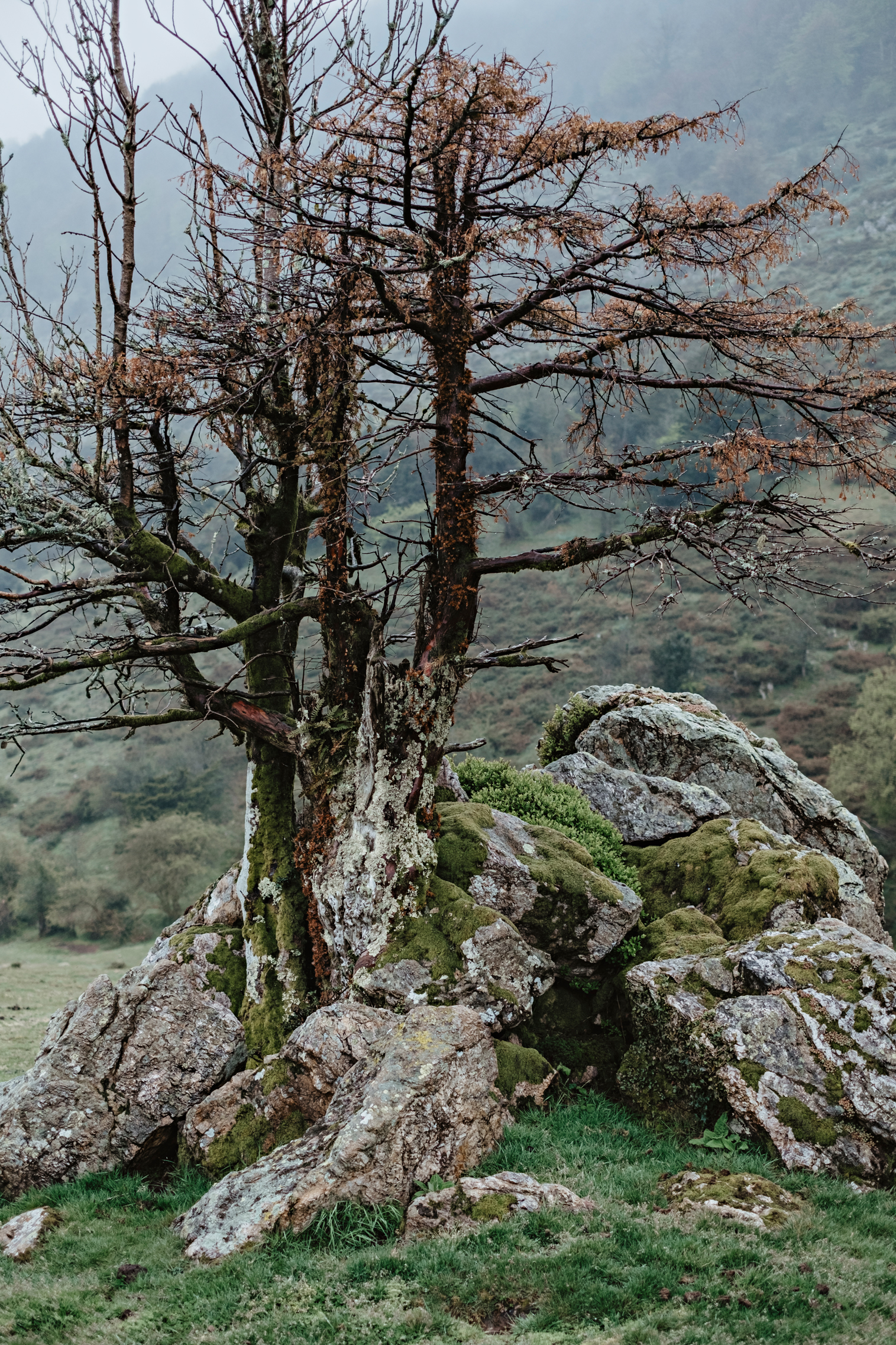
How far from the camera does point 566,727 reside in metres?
15.6

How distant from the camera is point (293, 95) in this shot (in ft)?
33.5

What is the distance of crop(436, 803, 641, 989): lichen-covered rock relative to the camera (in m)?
9.23

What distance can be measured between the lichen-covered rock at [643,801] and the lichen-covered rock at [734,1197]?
20.1 feet

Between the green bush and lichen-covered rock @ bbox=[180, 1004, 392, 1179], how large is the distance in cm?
417

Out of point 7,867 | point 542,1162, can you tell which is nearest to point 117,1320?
point 542,1162

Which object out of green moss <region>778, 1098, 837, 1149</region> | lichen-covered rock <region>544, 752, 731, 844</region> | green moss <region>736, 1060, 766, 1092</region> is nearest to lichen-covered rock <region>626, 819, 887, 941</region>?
lichen-covered rock <region>544, 752, 731, 844</region>

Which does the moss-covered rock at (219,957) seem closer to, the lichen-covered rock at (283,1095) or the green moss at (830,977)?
the lichen-covered rock at (283,1095)

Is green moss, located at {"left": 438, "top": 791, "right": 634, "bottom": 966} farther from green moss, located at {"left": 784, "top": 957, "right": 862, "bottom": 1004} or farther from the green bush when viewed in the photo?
green moss, located at {"left": 784, "top": 957, "right": 862, "bottom": 1004}

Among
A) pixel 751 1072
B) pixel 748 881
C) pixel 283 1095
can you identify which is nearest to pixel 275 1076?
pixel 283 1095

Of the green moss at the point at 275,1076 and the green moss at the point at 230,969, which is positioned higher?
the green moss at the point at 230,969

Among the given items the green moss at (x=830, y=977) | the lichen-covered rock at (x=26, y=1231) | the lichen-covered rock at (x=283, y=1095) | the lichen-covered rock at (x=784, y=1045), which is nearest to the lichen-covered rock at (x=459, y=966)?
the lichen-covered rock at (x=283, y=1095)

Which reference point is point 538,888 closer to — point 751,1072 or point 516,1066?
point 516,1066

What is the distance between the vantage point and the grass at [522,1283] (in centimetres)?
475

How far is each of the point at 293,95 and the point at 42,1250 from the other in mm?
12102
